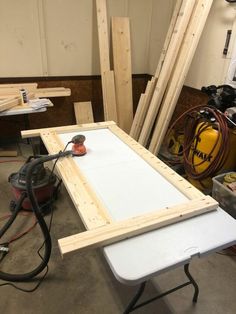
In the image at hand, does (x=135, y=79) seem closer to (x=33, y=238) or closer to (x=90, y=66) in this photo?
(x=90, y=66)

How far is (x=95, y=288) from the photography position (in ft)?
5.19

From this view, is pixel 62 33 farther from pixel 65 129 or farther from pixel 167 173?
pixel 167 173

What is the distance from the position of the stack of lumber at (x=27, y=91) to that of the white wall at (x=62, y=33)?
17cm

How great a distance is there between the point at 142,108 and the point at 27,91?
4.80 ft

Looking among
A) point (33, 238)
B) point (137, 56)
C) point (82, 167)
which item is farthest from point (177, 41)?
point (33, 238)

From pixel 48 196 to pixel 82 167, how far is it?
94cm

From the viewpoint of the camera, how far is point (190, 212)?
40.8 inches

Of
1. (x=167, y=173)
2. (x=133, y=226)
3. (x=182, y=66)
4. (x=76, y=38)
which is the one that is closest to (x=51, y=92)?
(x=76, y=38)

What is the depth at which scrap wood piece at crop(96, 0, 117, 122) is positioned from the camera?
307cm

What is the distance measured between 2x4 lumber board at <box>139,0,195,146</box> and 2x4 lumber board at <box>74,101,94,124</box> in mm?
978

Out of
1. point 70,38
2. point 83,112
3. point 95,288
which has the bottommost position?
point 95,288

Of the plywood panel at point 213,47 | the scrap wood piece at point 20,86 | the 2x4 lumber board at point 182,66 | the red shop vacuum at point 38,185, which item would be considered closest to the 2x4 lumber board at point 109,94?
the 2x4 lumber board at point 182,66

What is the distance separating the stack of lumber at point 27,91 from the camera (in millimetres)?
2767

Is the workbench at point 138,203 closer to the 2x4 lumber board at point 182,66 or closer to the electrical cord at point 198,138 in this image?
the electrical cord at point 198,138
